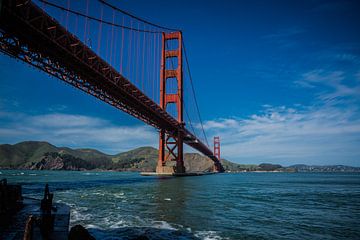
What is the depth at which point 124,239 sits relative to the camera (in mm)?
8148

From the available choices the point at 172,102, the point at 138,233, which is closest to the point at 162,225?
the point at 138,233

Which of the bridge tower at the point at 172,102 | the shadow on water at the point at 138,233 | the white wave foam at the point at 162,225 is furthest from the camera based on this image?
the bridge tower at the point at 172,102

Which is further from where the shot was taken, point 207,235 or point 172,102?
point 172,102

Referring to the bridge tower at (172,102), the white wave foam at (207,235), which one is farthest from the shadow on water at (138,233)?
the bridge tower at (172,102)

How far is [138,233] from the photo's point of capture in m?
8.74

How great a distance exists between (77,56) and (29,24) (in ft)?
19.7

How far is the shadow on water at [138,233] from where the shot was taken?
27.2ft

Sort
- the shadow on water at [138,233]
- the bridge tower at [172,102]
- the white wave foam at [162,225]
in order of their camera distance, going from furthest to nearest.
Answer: the bridge tower at [172,102] → the white wave foam at [162,225] → the shadow on water at [138,233]

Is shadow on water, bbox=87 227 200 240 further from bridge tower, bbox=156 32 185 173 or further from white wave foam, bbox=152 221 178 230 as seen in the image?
bridge tower, bbox=156 32 185 173

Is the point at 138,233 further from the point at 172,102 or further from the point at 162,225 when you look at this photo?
the point at 172,102

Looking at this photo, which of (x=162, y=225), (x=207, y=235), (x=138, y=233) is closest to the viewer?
(x=207, y=235)

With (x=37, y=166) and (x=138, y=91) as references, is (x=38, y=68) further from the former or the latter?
(x=37, y=166)

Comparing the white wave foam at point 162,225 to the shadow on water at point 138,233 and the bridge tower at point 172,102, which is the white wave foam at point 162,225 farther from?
the bridge tower at point 172,102

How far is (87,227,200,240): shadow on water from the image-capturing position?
8281 millimetres
